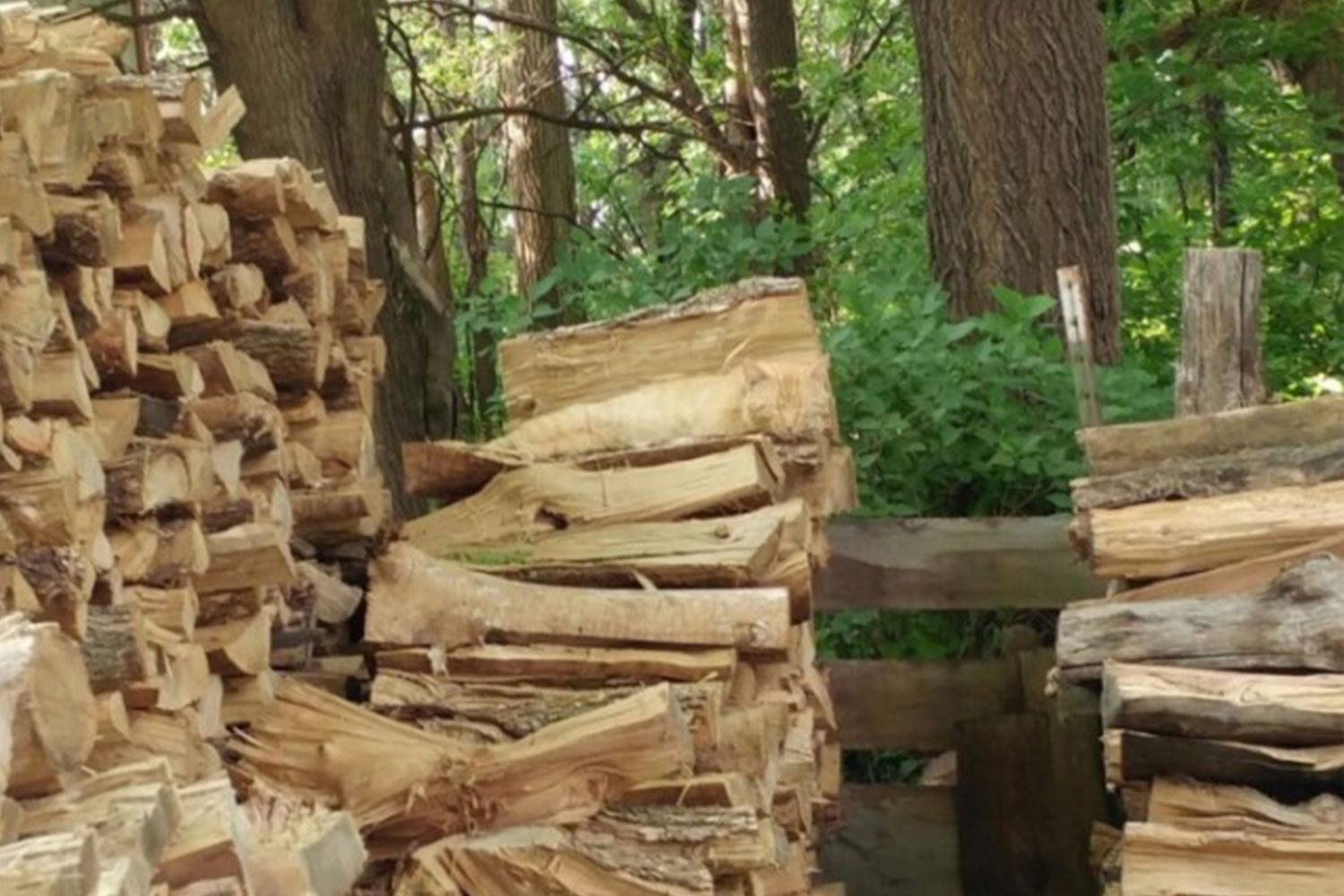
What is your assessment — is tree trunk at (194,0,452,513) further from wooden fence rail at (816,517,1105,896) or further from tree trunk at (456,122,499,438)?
wooden fence rail at (816,517,1105,896)

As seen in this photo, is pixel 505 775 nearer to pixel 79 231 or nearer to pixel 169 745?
pixel 169 745

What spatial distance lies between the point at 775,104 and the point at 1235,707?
325 inches

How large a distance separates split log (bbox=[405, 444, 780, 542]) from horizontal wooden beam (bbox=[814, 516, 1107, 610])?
1043 millimetres

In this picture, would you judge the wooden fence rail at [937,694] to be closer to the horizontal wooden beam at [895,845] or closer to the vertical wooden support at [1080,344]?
the horizontal wooden beam at [895,845]

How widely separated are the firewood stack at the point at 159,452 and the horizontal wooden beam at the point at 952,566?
5.56 ft

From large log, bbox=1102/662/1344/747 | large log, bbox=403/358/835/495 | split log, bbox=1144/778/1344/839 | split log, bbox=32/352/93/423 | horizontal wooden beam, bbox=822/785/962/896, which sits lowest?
horizontal wooden beam, bbox=822/785/962/896

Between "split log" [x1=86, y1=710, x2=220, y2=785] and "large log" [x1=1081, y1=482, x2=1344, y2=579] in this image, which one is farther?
"large log" [x1=1081, y1=482, x2=1344, y2=579]

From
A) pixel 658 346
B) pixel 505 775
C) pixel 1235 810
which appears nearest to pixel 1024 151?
pixel 658 346

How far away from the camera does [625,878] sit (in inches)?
162

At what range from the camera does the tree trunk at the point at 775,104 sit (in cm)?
1209

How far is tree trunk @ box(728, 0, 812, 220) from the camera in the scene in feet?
39.7

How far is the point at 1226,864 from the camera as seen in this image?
4.11 m

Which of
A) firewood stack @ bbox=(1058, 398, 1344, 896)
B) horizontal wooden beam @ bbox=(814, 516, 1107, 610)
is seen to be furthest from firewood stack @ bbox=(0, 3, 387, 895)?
horizontal wooden beam @ bbox=(814, 516, 1107, 610)

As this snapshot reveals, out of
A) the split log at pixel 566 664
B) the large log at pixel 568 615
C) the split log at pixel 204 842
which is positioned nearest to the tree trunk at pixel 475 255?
the large log at pixel 568 615
